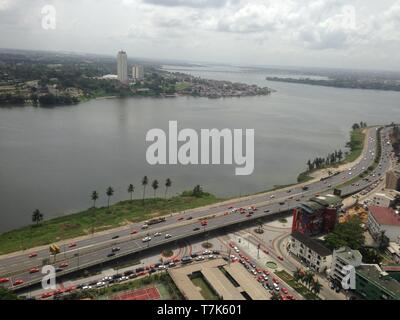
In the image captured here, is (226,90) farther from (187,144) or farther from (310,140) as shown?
(187,144)

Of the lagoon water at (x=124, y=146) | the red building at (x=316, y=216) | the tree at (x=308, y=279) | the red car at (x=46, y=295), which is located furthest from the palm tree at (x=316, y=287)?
the lagoon water at (x=124, y=146)

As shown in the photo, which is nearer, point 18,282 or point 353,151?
point 18,282

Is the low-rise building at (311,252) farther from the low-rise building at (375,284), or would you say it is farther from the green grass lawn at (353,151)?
the green grass lawn at (353,151)

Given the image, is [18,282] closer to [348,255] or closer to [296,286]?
[296,286]

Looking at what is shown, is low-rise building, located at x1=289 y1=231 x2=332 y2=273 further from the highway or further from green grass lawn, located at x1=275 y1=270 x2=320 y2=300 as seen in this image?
the highway

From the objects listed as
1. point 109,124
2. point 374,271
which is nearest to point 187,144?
point 109,124

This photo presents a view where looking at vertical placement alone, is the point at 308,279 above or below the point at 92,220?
below

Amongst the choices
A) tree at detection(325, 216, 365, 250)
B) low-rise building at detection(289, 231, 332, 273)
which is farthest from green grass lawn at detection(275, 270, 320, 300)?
tree at detection(325, 216, 365, 250)

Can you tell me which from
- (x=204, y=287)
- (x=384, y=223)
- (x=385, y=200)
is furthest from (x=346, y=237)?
(x=385, y=200)
